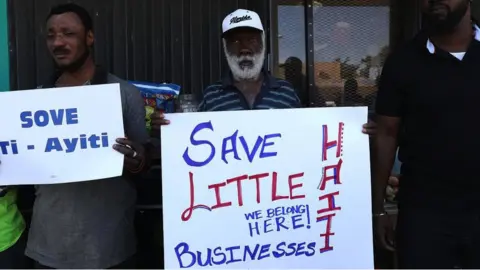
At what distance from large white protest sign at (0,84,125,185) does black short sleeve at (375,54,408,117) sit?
114 cm

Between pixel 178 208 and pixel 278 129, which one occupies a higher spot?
pixel 278 129

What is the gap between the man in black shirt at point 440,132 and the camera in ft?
7.41

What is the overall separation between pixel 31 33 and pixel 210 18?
1212 millimetres

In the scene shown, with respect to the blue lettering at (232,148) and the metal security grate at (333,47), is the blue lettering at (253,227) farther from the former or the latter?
the metal security grate at (333,47)

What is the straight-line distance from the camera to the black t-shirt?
2252 millimetres

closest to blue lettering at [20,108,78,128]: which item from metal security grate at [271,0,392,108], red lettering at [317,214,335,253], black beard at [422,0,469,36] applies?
red lettering at [317,214,335,253]

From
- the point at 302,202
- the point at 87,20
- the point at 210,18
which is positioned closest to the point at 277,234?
the point at 302,202

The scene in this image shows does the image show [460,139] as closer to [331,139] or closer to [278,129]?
[331,139]

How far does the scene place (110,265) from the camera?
7.77 ft

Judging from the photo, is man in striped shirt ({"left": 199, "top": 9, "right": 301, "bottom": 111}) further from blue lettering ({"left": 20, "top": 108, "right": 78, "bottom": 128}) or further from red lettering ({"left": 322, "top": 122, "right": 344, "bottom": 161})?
blue lettering ({"left": 20, "top": 108, "right": 78, "bottom": 128})

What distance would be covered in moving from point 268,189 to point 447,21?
1030 mm

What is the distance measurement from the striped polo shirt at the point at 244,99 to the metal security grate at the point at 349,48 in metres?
1.42

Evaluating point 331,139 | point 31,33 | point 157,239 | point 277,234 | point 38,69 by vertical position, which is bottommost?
point 157,239

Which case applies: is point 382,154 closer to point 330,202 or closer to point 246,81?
point 330,202
